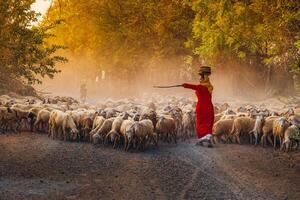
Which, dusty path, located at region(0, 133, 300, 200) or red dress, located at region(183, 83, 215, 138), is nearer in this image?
dusty path, located at region(0, 133, 300, 200)

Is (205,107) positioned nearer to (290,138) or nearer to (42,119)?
(290,138)

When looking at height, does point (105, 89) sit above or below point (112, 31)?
below

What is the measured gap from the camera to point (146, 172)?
41.3ft

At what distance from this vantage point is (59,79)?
78.8 meters

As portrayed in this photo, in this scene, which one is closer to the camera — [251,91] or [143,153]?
[143,153]

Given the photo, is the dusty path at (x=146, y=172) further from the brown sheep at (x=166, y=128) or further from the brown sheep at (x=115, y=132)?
the brown sheep at (x=166, y=128)

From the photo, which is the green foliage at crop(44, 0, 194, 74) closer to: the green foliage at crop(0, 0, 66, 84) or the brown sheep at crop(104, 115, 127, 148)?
the green foliage at crop(0, 0, 66, 84)

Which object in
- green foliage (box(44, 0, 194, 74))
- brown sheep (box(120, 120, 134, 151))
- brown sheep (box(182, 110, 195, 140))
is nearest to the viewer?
brown sheep (box(120, 120, 134, 151))

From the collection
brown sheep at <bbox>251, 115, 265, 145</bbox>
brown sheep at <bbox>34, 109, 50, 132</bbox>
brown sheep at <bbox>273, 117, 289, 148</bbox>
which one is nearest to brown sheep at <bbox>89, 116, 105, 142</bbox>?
brown sheep at <bbox>34, 109, 50, 132</bbox>

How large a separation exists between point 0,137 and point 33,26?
379 centimetres

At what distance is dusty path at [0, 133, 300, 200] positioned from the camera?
34.8 feet

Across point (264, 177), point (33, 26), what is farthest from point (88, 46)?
point (264, 177)

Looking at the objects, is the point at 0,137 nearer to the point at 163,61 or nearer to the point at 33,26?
the point at 33,26

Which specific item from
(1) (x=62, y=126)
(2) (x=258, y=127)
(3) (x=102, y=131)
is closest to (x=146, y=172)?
(3) (x=102, y=131)
